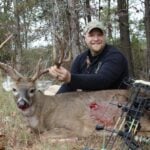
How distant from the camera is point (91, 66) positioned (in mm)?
6934

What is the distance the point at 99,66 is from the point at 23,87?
1042 millimetres

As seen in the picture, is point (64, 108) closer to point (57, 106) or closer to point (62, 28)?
point (57, 106)

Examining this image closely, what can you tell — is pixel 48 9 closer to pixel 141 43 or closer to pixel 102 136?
pixel 141 43

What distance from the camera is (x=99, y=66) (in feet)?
22.1

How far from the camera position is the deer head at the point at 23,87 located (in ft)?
22.4

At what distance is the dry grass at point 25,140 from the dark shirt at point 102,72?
2.18 feet

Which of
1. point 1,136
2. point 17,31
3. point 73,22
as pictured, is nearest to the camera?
point 1,136

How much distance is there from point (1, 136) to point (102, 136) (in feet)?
4.27

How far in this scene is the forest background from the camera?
1299cm

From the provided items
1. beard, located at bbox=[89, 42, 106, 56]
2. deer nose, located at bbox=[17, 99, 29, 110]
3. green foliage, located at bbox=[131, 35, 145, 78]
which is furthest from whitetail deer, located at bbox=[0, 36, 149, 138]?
green foliage, located at bbox=[131, 35, 145, 78]

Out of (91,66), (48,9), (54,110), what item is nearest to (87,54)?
(91,66)

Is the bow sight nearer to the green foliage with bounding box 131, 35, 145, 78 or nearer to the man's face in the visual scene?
the man's face

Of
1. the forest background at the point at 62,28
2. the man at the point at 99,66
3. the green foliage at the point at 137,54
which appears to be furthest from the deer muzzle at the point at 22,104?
the green foliage at the point at 137,54

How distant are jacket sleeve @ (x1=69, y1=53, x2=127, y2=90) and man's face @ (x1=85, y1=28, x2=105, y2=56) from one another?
0.22 m
